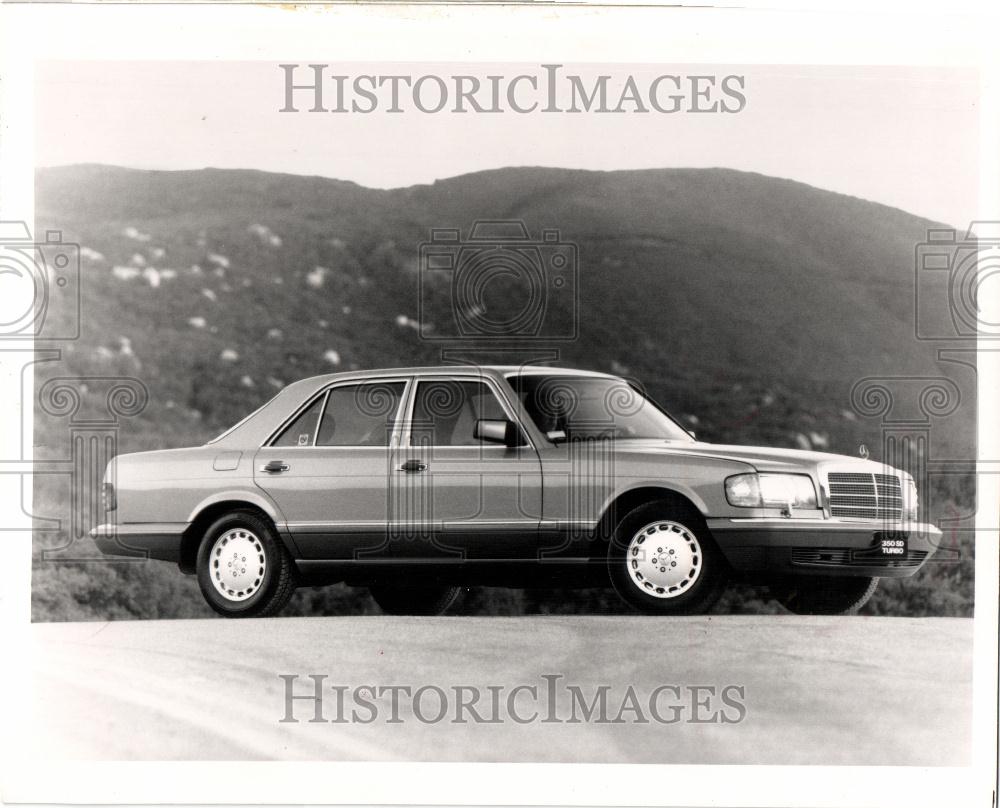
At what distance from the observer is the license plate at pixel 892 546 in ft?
20.4

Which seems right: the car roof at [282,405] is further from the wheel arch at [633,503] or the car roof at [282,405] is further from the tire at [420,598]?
the tire at [420,598]

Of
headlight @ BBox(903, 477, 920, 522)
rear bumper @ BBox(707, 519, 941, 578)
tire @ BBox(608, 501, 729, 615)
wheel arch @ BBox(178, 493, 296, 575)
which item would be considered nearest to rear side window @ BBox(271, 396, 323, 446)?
wheel arch @ BBox(178, 493, 296, 575)

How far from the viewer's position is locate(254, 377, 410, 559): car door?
6430 millimetres

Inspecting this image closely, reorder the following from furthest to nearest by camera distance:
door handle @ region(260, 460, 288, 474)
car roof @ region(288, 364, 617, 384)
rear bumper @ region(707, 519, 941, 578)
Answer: door handle @ region(260, 460, 288, 474) < car roof @ region(288, 364, 617, 384) < rear bumper @ region(707, 519, 941, 578)

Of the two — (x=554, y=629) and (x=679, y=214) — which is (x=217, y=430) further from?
(x=679, y=214)

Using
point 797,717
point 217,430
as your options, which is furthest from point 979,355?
point 217,430

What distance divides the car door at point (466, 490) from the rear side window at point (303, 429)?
1.85ft

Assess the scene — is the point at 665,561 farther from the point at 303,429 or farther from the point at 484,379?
the point at 303,429

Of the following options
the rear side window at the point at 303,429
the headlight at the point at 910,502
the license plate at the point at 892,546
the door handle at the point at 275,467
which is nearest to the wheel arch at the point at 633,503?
the license plate at the point at 892,546

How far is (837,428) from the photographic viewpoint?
6492 mm

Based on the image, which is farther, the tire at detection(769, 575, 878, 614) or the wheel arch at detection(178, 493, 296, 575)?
the wheel arch at detection(178, 493, 296, 575)

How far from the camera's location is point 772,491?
6.18 meters

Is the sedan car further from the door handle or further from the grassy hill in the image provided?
the grassy hill

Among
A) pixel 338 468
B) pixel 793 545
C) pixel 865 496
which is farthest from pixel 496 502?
pixel 865 496
